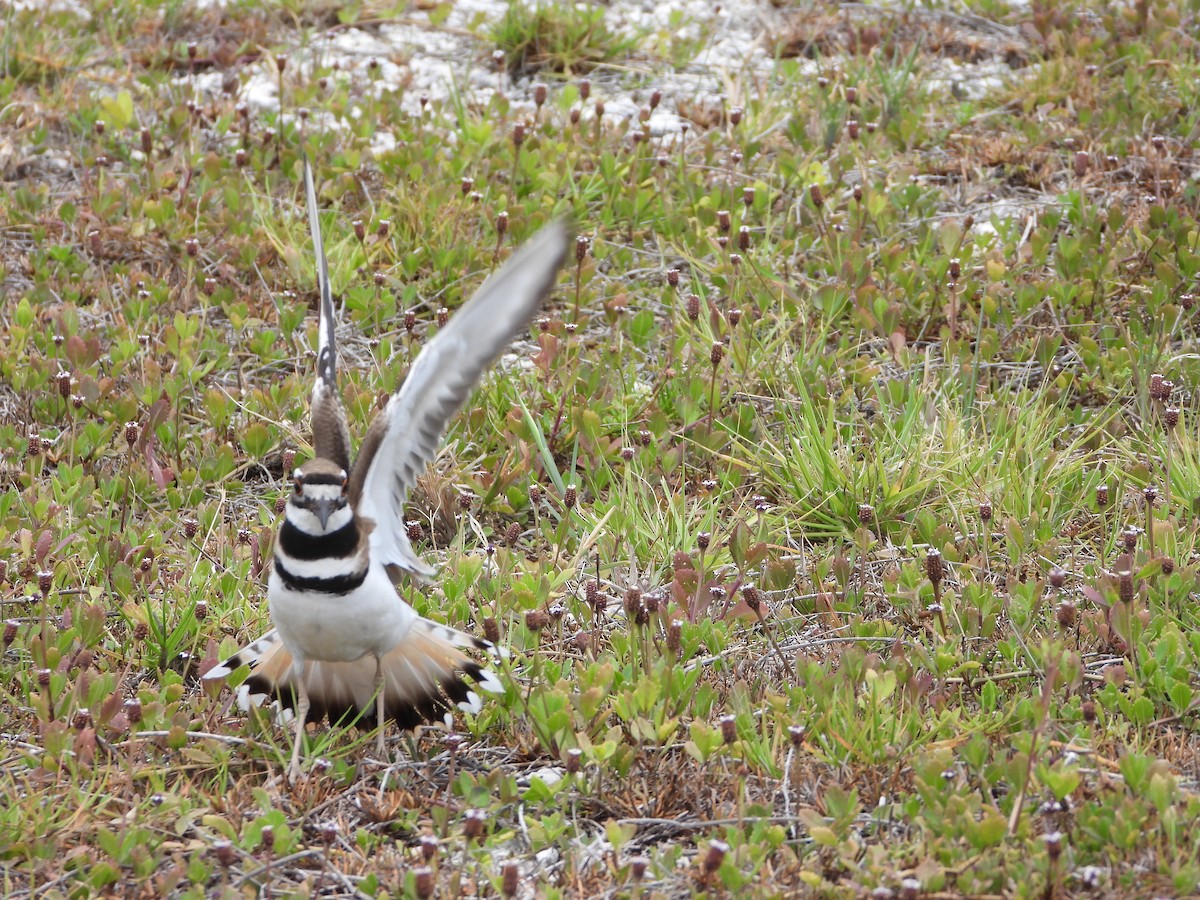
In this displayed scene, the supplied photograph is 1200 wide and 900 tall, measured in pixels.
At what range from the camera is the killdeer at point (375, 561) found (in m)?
3.87

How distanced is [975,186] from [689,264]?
1.54m

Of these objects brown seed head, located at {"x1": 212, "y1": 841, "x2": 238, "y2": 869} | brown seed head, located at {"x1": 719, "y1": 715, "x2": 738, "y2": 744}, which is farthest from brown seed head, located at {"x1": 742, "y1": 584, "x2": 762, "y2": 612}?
brown seed head, located at {"x1": 212, "y1": 841, "x2": 238, "y2": 869}

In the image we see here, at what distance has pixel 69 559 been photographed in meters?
4.80

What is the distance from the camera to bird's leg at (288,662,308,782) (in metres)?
3.95

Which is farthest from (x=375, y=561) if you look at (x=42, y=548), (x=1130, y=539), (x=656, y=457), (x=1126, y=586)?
(x=1130, y=539)

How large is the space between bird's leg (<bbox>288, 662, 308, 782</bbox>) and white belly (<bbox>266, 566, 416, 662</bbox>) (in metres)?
0.06

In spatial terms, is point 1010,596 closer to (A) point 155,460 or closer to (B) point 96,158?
(A) point 155,460

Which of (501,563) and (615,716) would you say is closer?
(615,716)

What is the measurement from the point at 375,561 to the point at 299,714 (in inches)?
18.2

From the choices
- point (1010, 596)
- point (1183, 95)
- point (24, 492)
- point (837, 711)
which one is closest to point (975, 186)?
point (1183, 95)

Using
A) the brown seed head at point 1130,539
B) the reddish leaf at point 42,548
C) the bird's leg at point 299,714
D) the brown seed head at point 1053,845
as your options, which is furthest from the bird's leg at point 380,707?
the brown seed head at point 1130,539

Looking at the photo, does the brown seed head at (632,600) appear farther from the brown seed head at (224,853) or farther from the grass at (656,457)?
the brown seed head at (224,853)

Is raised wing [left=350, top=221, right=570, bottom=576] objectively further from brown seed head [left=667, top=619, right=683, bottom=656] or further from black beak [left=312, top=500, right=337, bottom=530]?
brown seed head [left=667, top=619, right=683, bottom=656]

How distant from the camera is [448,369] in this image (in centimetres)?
400
